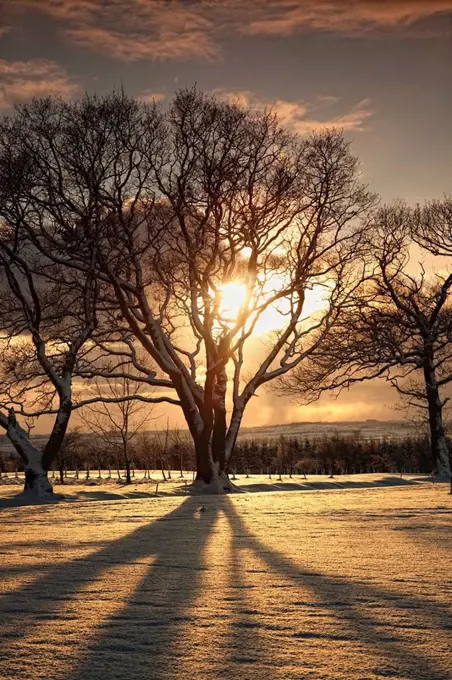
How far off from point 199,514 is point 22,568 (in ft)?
Result: 21.6

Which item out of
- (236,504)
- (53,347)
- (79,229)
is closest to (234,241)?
(79,229)

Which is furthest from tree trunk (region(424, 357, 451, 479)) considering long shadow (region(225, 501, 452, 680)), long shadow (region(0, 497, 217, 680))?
long shadow (region(225, 501, 452, 680))

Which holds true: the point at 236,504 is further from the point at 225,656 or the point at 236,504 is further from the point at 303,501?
the point at 225,656

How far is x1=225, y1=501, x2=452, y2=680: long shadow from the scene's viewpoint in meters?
3.73

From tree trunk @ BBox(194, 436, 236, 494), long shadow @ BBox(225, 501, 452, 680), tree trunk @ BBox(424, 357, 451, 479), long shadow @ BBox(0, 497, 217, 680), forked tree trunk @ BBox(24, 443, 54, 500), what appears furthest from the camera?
tree trunk @ BBox(424, 357, 451, 479)

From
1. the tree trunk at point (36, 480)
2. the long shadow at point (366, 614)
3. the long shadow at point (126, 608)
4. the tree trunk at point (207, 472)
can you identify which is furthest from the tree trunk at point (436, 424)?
the long shadow at point (366, 614)

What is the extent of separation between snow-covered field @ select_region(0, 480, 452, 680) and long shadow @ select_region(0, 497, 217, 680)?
0.01m

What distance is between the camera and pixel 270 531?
9.84 m

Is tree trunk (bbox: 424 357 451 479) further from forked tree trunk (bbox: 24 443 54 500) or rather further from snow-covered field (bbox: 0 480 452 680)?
snow-covered field (bbox: 0 480 452 680)

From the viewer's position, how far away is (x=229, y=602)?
5164 millimetres

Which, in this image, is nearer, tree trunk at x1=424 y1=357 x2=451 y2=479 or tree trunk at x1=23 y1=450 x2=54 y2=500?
tree trunk at x1=23 y1=450 x2=54 y2=500

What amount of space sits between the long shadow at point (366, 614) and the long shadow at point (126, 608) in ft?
2.85

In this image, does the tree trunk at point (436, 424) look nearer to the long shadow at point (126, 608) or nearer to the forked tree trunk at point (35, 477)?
the forked tree trunk at point (35, 477)

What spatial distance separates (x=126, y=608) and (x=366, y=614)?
1.69 m
